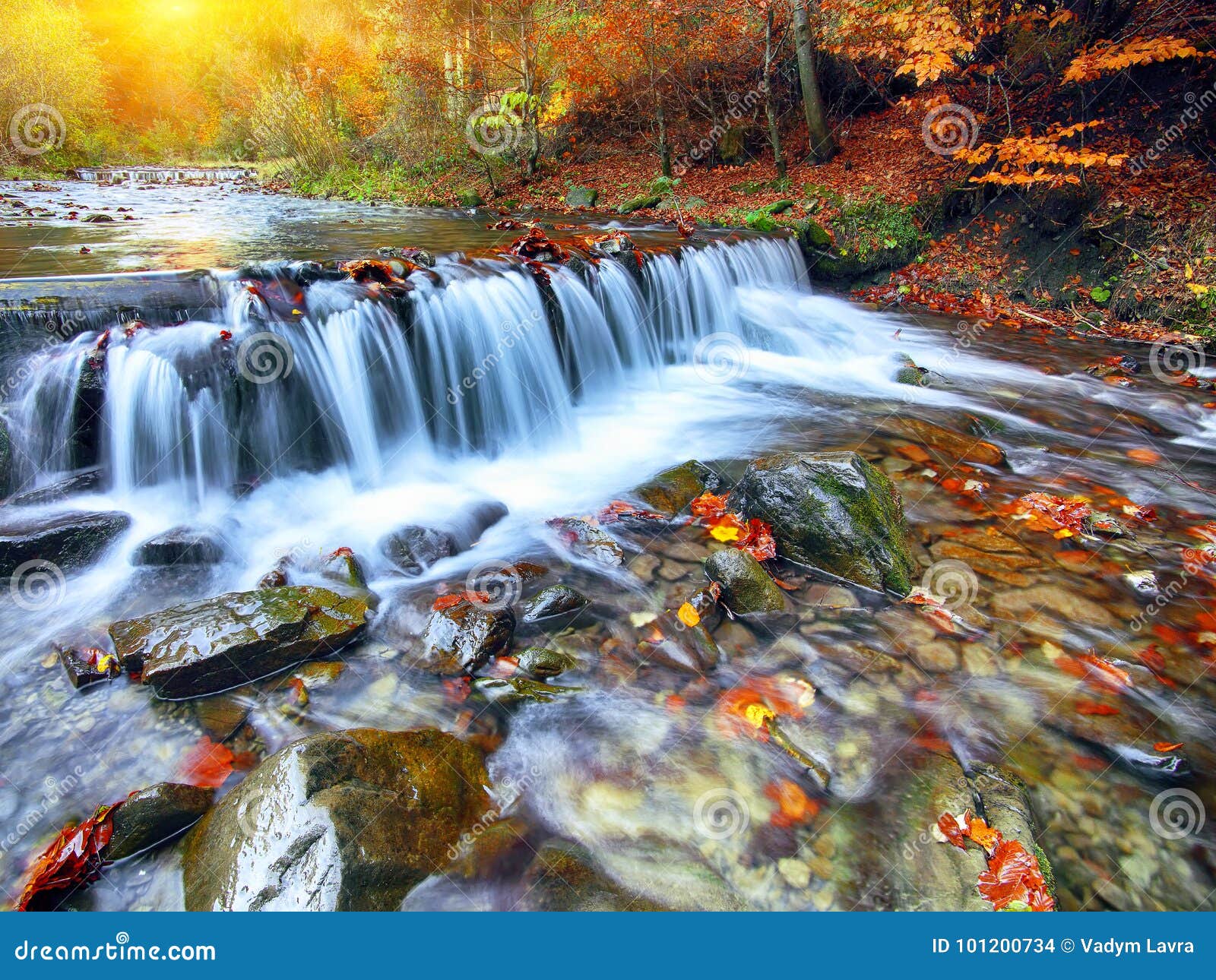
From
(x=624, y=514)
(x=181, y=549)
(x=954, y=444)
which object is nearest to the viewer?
(x=181, y=549)

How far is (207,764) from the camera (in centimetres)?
299

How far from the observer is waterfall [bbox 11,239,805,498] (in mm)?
4984

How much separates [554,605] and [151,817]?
218 cm

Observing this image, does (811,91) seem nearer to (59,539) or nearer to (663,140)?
(663,140)

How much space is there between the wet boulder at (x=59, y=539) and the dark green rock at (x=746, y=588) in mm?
4284

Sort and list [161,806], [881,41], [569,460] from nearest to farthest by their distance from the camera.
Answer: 1. [161,806]
2. [569,460]
3. [881,41]

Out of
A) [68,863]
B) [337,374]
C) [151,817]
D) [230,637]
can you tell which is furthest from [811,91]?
[68,863]

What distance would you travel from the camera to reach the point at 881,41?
11.0m

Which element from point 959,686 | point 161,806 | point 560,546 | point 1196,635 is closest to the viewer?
point 161,806

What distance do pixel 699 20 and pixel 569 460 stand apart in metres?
12.9

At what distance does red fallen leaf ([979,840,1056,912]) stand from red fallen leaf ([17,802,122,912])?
3.52 metres

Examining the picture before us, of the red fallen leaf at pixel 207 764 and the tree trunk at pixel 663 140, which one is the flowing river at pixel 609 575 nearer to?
the red fallen leaf at pixel 207 764

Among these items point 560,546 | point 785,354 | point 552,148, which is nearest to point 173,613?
point 560,546

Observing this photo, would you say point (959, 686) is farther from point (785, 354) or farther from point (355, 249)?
point (355, 249)
